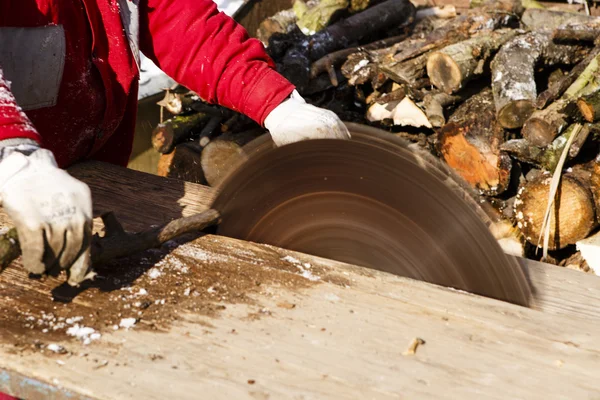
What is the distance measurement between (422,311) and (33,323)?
0.97 meters

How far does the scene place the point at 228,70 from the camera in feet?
8.82

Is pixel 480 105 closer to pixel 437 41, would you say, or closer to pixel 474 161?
pixel 474 161

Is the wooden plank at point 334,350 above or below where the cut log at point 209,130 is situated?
below

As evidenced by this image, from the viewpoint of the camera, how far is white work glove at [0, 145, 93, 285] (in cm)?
169

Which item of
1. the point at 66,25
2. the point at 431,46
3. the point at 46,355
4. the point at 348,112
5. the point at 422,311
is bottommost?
the point at 46,355

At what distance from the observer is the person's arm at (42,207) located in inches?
66.4

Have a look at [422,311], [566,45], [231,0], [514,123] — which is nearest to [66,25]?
[422,311]

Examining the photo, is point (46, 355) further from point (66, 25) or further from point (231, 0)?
point (231, 0)

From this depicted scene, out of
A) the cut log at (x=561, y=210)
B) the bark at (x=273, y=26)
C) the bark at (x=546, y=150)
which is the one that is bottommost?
the cut log at (x=561, y=210)

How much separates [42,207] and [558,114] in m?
3.12

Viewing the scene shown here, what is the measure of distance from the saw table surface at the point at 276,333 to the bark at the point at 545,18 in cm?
386

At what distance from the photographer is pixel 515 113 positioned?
4.13 meters

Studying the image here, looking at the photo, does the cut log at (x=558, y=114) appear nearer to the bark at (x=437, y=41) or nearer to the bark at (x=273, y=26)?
the bark at (x=437, y=41)

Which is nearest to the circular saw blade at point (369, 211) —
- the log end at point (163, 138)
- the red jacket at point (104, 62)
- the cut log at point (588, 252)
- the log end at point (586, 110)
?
the red jacket at point (104, 62)
